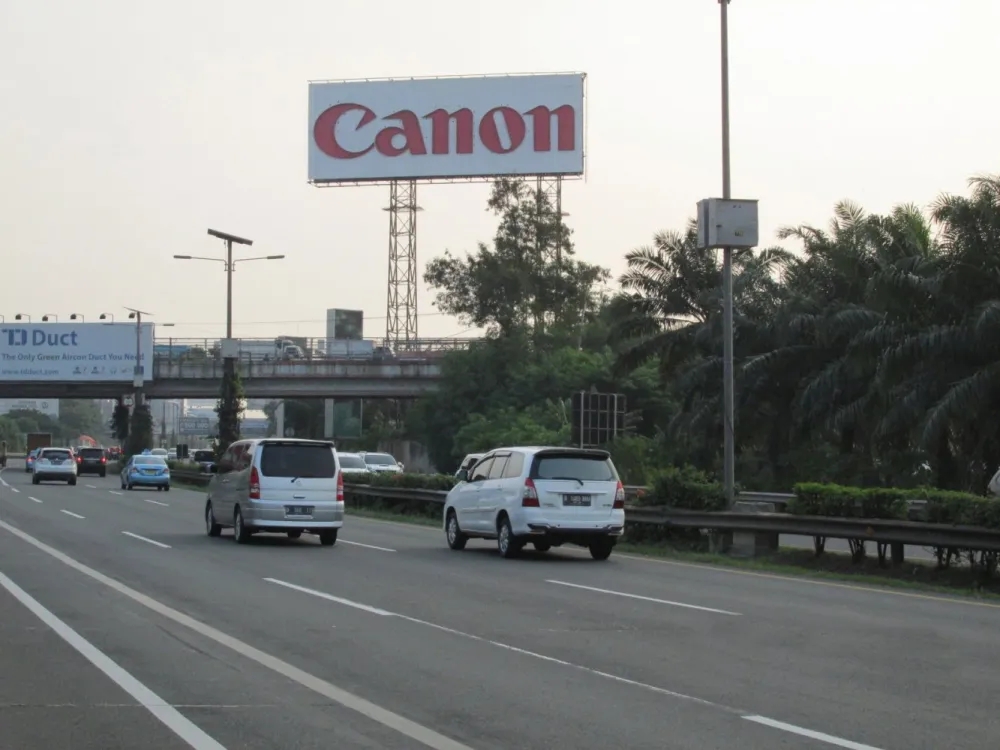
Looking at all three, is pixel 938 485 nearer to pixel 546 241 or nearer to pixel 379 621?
pixel 379 621

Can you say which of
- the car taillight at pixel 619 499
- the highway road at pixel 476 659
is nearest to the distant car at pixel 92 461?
the highway road at pixel 476 659

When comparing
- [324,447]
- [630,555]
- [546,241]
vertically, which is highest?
[546,241]

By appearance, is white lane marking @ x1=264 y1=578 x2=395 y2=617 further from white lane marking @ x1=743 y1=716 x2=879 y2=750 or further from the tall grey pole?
the tall grey pole

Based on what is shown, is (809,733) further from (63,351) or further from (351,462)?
(63,351)

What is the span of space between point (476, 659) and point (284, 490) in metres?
13.9

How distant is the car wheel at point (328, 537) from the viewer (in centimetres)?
2514

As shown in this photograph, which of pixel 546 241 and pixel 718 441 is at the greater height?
pixel 546 241

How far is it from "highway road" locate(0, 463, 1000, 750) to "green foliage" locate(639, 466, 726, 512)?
4.07 m

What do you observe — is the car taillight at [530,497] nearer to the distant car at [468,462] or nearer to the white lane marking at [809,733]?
the distant car at [468,462]

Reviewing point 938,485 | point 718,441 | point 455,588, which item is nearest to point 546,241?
point 718,441

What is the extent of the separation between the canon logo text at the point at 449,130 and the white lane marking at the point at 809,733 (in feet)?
205

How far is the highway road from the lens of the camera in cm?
861

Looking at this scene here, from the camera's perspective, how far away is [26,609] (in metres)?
14.5

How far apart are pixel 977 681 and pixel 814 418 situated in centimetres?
3264
